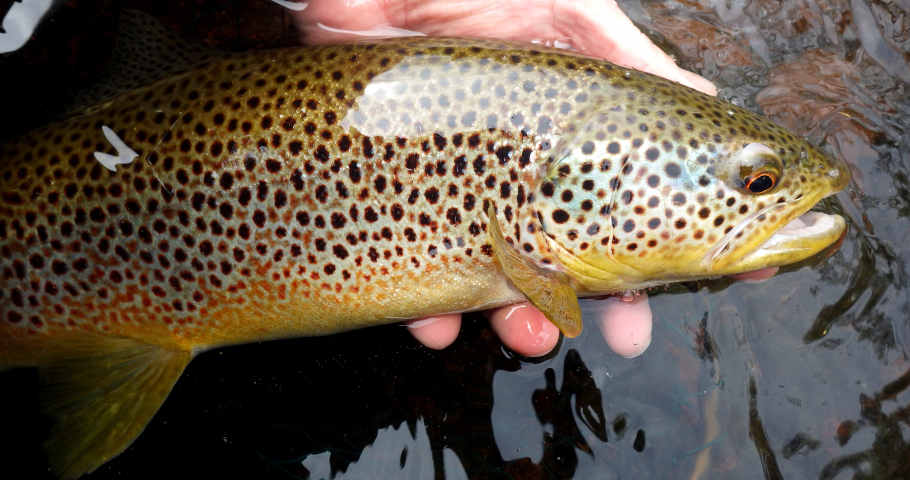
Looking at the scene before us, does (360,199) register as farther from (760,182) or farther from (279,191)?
(760,182)

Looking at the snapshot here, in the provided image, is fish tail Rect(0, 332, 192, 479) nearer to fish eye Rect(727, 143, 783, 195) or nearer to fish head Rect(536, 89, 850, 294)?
fish head Rect(536, 89, 850, 294)

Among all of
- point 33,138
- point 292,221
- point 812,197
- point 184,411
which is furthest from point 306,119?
point 812,197

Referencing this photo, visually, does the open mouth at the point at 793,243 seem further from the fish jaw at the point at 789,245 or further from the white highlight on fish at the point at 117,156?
the white highlight on fish at the point at 117,156

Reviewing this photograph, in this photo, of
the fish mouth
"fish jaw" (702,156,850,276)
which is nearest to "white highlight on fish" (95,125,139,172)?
"fish jaw" (702,156,850,276)

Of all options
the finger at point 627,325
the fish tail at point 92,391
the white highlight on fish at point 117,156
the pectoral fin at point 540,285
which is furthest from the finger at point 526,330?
the white highlight on fish at point 117,156

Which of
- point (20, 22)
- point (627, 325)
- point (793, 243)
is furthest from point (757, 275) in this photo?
point (20, 22)
